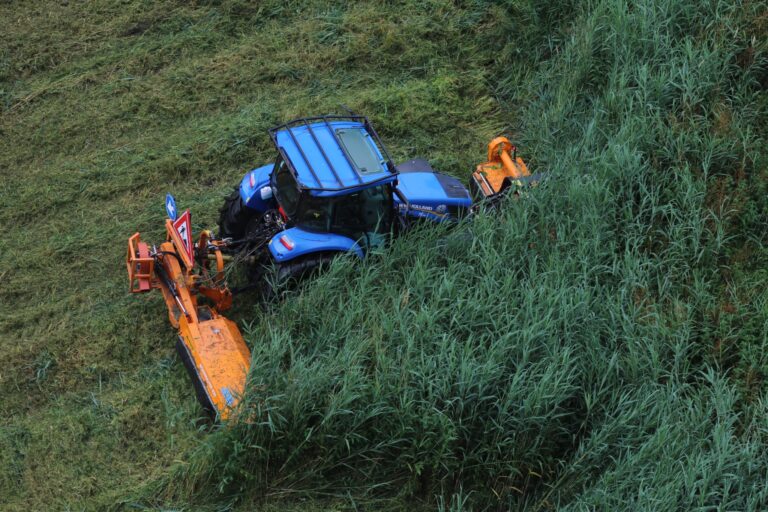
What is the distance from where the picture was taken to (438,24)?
10266mm

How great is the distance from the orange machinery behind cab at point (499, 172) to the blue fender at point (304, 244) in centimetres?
159

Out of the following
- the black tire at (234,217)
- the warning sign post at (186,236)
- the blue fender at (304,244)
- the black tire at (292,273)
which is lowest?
the black tire at (292,273)

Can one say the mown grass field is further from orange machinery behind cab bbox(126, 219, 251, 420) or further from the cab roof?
the cab roof

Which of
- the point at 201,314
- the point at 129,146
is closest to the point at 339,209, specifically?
the point at 201,314

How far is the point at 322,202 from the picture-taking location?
22.1 ft

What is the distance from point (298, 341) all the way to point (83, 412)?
170cm

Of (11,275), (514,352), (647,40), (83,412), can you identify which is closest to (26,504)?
(83,412)

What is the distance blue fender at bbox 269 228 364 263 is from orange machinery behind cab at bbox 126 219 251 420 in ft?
1.59

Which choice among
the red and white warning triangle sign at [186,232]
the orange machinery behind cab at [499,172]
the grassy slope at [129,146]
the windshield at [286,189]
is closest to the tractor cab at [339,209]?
the windshield at [286,189]

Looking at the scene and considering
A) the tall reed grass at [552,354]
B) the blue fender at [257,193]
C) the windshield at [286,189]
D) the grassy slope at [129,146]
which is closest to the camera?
the tall reed grass at [552,354]

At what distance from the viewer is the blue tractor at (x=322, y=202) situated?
6.74m

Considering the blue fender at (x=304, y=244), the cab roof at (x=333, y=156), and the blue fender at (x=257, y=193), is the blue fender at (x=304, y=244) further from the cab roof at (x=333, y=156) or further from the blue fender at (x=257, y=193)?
the blue fender at (x=257, y=193)

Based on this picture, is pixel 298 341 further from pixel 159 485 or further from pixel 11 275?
pixel 11 275

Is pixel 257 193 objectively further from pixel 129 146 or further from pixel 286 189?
pixel 129 146
